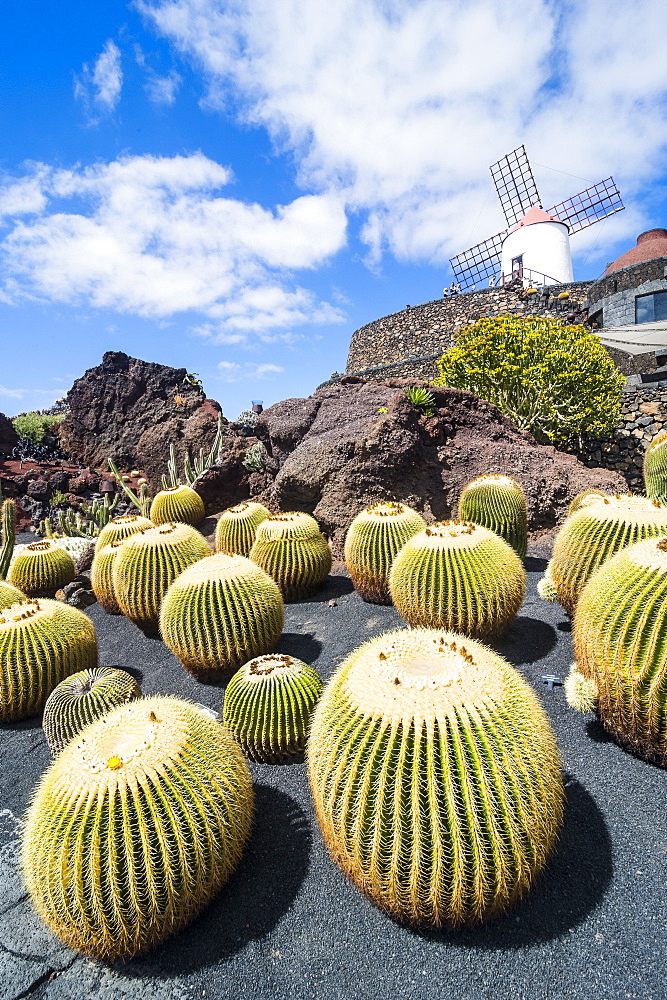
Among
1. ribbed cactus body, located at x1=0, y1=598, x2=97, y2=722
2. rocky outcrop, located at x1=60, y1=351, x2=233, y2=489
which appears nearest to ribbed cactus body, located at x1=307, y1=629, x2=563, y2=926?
ribbed cactus body, located at x1=0, y1=598, x2=97, y2=722

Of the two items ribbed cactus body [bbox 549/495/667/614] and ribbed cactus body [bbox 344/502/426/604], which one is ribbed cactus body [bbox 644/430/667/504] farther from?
ribbed cactus body [bbox 344/502/426/604]

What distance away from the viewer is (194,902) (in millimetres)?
2449

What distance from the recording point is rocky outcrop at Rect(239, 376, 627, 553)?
823 cm

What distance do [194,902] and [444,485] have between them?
692 cm

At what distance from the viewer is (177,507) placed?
10.1 meters

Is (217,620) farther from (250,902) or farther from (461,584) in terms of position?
(250,902)

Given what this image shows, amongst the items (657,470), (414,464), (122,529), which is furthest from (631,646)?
(122,529)

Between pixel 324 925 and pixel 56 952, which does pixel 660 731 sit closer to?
pixel 324 925

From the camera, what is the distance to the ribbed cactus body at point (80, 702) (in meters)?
4.06

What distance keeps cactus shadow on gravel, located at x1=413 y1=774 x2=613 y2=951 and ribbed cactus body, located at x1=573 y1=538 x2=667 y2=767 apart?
512mm

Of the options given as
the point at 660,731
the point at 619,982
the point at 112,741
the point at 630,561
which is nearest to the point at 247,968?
the point at 112,741

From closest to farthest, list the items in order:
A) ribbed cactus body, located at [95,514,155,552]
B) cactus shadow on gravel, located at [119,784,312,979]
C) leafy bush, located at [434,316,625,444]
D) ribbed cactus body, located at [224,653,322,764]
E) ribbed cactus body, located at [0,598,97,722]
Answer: cactus shadow on gravel, located at [119,784,312,979] → ribbed cactus body, located at [224,653,322,764] → ribbed cactus body, located at [0,598,97,722] → ribbed cactus body, located at [95,514,155,552] → leafy bush, located at [434,316,625,444]

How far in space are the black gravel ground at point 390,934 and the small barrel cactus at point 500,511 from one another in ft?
10.6

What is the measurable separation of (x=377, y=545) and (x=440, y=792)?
3.91 meters
